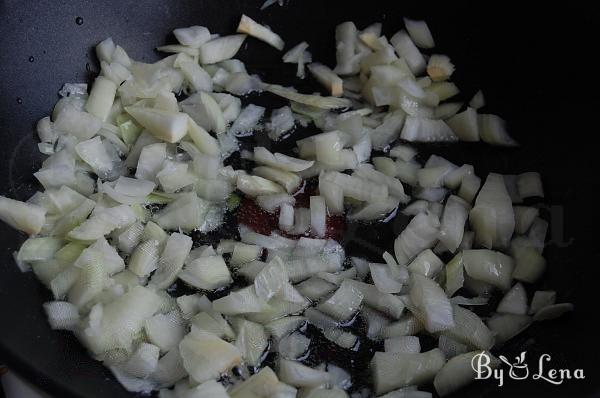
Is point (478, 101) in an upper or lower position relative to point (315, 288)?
upper

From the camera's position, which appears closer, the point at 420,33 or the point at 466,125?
the point at 466,125

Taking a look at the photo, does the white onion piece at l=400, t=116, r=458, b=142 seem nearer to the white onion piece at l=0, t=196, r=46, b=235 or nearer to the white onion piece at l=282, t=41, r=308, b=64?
the white onion piece at l=282, t=41, r=308, b=64

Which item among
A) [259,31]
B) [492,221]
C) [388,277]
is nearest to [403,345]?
[388,277]

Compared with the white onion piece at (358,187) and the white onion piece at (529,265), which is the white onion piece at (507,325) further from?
the white onion piece at (358,187)

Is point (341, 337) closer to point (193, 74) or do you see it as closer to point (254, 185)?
point (254, 185)

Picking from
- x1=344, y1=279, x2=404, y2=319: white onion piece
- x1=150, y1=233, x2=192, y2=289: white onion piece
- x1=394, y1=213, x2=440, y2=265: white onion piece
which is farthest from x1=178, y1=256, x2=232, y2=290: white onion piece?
x1=394, y1=213, x2=440, y2=265: white onion piece

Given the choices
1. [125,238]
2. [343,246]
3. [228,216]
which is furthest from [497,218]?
[125,238]
